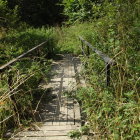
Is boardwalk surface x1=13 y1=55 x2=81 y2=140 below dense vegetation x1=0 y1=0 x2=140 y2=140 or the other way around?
below

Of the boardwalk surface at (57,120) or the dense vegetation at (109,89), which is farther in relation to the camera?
the boardwalk surface at (57,120)

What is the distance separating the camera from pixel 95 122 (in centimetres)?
269

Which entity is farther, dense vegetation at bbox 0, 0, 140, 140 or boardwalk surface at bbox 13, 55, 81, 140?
boardwalk surface at bbox 13, 55, 81, 140

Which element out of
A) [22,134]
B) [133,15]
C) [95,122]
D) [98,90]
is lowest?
[22,134]

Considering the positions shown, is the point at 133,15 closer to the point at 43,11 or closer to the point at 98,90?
the point at 98,90

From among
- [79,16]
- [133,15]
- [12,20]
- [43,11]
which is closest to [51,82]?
[133,15]

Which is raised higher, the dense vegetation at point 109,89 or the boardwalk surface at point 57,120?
the dense vegetation at point 109,89

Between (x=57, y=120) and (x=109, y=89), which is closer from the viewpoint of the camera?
(x=109, y=89)

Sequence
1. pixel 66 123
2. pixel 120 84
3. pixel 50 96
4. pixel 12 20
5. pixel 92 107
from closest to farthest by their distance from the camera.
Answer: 1. pixel 120 84
2. pixel 92 107
3. pixel 66 123
4. pixel 50 96
5. pixel 12 20

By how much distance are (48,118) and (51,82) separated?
74.7 inches

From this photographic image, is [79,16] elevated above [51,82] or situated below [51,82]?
above

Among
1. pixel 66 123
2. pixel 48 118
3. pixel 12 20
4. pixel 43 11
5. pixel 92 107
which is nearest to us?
pixel 92 107

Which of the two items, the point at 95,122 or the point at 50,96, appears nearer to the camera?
the point at 95,122

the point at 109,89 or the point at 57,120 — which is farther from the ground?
the point at 109,89
